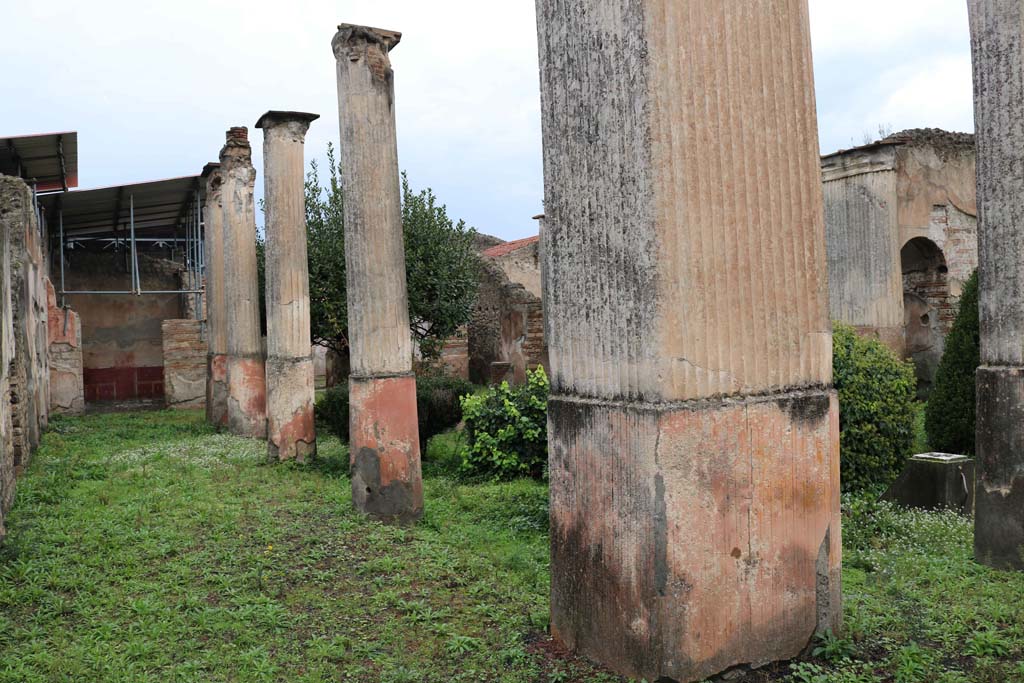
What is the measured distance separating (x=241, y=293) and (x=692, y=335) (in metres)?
10.7

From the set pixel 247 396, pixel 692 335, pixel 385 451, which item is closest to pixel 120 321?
pixel 247 396

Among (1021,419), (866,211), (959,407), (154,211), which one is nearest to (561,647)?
(1021,419)

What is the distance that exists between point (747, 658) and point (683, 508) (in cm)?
63

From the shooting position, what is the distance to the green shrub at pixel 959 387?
23.1ft

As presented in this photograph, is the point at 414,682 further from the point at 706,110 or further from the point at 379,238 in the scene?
the point at 379,238

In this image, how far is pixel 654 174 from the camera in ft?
8.84

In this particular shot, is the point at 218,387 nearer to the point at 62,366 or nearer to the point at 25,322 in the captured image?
the point at 25,322

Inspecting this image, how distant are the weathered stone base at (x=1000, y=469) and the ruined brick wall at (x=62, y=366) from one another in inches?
617

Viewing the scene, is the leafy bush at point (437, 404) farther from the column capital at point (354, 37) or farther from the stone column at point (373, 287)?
the column capital at point (354, 37)

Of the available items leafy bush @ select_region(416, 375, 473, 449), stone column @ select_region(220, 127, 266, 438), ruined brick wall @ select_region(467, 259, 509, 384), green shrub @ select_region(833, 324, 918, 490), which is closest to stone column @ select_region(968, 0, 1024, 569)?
green shrub @ select_region(833, 324, 918, 490)

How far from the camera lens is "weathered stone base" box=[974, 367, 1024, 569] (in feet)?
15.2

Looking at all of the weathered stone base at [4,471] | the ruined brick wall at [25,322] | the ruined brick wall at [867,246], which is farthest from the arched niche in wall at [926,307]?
the ruined brick wall at [25,322]

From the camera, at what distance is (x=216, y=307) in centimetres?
1371

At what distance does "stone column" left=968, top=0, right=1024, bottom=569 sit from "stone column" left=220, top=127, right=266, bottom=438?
9.57 meters
